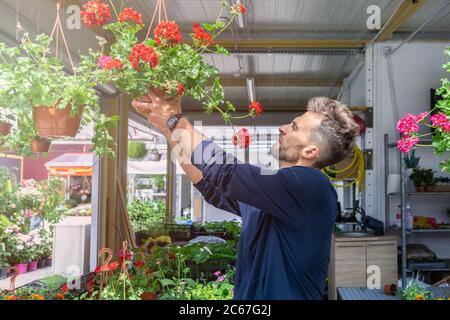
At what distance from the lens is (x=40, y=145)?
1.13 meters

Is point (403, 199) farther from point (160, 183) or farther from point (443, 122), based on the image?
point (160, 183)

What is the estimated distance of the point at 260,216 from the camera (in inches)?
39.0

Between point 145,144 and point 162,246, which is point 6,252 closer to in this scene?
point 145,144

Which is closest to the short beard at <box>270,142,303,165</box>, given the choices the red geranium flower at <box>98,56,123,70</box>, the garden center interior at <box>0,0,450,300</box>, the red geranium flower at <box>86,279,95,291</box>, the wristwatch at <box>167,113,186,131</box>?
the garden center interior at <box>0,0,450,300</box>

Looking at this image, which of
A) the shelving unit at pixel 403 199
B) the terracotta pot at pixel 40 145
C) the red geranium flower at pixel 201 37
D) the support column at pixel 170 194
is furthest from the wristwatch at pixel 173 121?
the shelving unit at pixel 403 199

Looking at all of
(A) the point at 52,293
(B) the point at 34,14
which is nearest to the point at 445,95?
(B) the point at 34,14

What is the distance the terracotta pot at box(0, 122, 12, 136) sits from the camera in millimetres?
1148

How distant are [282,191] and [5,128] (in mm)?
747

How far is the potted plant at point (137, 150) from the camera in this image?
5.65 ft

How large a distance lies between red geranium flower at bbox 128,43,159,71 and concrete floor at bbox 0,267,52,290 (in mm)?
1011

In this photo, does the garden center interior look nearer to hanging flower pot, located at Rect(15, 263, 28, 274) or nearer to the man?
hanging flower pot, located at Rect(15, 263, 28, 274)

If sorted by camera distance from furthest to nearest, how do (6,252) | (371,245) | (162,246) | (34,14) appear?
(371,245), (162,246), (6,252), (34,14)

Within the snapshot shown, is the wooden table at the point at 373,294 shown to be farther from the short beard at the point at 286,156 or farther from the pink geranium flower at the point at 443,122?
the short beard at the point at 286,156
